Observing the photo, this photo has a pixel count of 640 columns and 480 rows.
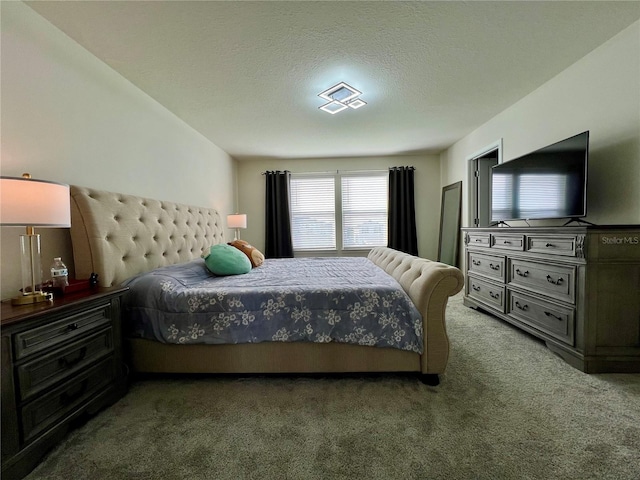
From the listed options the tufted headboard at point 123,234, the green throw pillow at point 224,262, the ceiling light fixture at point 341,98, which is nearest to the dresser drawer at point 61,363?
the tufted headboard at point 123,234

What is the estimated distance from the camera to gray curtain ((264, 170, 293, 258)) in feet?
16.3

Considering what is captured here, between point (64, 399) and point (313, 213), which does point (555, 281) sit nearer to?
point (64, 399)

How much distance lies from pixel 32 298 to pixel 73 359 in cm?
35

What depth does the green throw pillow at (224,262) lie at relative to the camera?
232cm

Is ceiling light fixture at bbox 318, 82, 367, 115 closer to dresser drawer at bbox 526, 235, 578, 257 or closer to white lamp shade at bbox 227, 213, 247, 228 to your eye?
dresser drawer at bbox 526, 235, 578, 257

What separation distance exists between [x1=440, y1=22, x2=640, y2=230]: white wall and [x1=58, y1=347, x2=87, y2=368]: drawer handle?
3.52 meters

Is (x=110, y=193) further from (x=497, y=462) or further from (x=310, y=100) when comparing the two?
(x=497, y=462)

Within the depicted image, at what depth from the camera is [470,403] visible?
149 centimetres

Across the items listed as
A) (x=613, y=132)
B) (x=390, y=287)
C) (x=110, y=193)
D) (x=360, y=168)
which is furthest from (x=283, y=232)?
(x=613, y=132)

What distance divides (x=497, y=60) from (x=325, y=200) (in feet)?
11.0

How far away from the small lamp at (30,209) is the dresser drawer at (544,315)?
10.3ft

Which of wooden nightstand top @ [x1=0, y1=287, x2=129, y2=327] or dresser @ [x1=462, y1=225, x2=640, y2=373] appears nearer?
wooden nightstand top @ [x1=0, y1=287, x2=129, y2=327]

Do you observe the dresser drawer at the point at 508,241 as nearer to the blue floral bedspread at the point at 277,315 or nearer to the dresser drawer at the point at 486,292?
the dresser drawer at the point at 486,292

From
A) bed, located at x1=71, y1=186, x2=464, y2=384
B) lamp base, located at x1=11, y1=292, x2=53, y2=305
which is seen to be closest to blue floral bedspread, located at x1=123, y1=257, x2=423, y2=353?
bed, located at x1=71, y1=186, x2=464, y2=384
